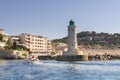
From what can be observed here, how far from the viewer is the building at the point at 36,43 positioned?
156 metres

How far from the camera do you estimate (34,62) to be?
7981cm

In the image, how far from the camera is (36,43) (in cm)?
16425

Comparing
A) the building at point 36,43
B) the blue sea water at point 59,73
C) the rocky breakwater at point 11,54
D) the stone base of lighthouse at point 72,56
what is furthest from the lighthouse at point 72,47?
the blue sea water at point 59,73

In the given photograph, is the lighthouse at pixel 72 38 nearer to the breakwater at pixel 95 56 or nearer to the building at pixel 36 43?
the breakwater at pixel 95 56

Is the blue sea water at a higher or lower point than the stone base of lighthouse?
lower

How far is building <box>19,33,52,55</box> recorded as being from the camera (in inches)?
6142

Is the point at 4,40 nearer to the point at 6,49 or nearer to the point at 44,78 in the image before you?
the point at 6,49

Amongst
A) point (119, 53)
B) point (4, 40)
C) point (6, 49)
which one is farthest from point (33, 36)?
point (119, 53)

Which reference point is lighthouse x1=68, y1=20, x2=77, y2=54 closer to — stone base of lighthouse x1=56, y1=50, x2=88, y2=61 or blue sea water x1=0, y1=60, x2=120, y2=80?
stone base of lighthouse x1=56, y1=50, x2=88, y2=61

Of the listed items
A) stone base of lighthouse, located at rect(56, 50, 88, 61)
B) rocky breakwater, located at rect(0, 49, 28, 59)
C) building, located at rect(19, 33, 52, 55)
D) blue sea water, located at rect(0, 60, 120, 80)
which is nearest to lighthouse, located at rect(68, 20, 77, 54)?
stone base of lighthouse, located at rect(56, 50, 88, 61)

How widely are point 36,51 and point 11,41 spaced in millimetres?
16564

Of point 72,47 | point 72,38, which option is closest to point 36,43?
point 72,47

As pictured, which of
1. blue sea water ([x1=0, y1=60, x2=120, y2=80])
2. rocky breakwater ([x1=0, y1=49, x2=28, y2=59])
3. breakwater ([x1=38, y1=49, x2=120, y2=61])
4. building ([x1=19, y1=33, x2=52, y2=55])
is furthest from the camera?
building ([x1=19, y1=33, x2=52, y2=55])

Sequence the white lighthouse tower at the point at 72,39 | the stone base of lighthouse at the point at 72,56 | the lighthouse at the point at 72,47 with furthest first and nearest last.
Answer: the stone base of lighthouse at the point at 72,56 < the lighthouse at the point at 72,47 < the white lighthouse tower at the point at 72,39
